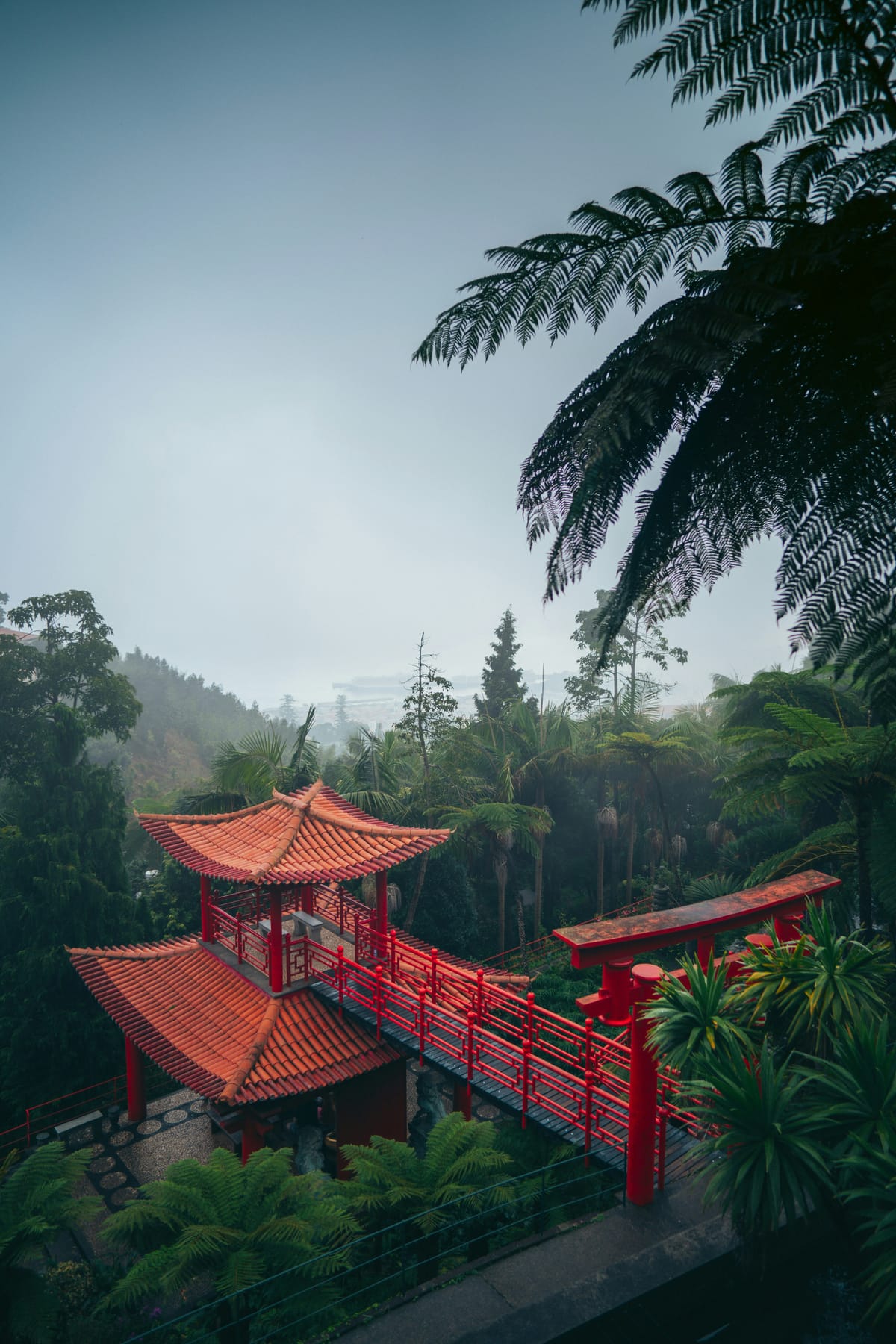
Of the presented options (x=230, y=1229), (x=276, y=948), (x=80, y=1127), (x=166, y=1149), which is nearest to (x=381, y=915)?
(x=276, y=948)

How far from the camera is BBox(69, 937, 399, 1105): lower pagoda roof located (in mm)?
8633

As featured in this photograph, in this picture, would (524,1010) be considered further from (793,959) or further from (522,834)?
(522,834)

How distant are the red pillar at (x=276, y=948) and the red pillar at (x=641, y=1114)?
5543 mm

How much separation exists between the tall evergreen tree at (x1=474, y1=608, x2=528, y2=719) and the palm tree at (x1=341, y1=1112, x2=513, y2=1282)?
71.9 feet

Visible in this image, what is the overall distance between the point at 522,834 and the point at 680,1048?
44.6 feet

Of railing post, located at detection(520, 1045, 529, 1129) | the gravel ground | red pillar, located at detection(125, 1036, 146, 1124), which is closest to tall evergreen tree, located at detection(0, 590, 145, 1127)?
red pillar, located at detection(125, 1036, 146, 1124)

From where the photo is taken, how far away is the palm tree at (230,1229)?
17.7 ft

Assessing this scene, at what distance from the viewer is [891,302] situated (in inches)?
76.0

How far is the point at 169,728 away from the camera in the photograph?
59.0 m

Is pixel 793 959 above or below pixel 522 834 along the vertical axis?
above

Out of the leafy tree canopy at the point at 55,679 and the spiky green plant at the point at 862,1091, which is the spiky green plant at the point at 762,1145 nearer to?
the spiky green plant at the point at 862,1091

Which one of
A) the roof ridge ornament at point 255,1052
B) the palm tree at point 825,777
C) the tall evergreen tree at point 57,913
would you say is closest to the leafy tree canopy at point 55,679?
the tall evergreen tree at point 57,913

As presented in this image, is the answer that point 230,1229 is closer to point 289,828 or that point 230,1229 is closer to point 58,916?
point 289,828

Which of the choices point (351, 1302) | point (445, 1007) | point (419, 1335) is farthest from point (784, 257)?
point (445, 1007)
